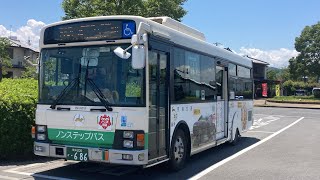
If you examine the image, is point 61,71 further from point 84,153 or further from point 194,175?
point 194,175

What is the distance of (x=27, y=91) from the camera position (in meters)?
11.2

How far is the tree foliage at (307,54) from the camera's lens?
6825 cm

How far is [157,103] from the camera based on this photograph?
324 inches

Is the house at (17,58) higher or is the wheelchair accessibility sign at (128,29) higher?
the house at (17,58)

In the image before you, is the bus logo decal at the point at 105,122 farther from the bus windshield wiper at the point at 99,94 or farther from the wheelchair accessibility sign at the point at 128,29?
the wheelchair accessibility sign at the point at 128,29

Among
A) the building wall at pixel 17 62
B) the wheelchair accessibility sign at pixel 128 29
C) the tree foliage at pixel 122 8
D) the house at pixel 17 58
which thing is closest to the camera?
the wheelchair accessibility sign at pixel 128 29

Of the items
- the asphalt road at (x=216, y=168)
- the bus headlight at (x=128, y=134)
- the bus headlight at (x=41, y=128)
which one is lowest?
the asphalt road at (x=216, y=168)

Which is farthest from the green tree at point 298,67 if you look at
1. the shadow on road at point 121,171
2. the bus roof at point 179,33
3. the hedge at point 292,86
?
the shadow on road at point 121,171

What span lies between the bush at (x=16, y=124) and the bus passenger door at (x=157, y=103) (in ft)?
11.9

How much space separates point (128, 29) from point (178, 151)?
304cm

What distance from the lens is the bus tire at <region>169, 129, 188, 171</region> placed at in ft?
29.3

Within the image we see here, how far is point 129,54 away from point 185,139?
3074 millimetres

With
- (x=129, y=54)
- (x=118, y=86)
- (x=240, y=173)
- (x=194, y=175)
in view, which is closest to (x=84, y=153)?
(x=118, y=86)

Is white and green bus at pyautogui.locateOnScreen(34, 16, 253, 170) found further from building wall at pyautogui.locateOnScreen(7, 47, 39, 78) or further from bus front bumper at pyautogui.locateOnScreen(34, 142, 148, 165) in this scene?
A: building wall at pyautogui.locateOnScreen(7, 47, 39, 78)
